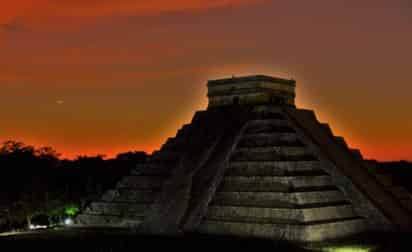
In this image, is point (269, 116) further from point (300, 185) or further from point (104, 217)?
point (104, 217)

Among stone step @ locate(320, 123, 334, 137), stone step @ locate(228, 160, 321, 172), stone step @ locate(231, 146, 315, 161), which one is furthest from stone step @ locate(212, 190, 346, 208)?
stone step @ locate(320, 123, 334, 137)

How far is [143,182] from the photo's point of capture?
36844 mm

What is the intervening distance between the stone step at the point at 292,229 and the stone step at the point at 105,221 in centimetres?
415

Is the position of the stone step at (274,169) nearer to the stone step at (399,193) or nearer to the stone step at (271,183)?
the stone step at (271,183)

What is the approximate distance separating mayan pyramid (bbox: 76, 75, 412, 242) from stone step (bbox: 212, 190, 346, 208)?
53 millimetres

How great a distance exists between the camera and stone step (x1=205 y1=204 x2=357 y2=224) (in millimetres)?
30516

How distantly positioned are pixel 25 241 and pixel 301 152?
14.9 m

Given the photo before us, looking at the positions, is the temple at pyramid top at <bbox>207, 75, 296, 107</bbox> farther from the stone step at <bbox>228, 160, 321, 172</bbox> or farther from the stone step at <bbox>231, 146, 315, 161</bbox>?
the stone step at <bbox>228, 160, 321, 172</bbox>

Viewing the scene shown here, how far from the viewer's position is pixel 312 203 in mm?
31625

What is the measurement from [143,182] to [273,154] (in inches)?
318

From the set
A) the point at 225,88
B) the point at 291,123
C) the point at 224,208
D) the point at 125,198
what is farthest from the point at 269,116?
the point at 125,198

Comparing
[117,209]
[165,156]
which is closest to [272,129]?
[165,156]

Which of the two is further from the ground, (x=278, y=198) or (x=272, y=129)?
(x=272, y=129)

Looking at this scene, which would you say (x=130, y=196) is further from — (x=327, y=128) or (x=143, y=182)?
(x=327, y=128)
